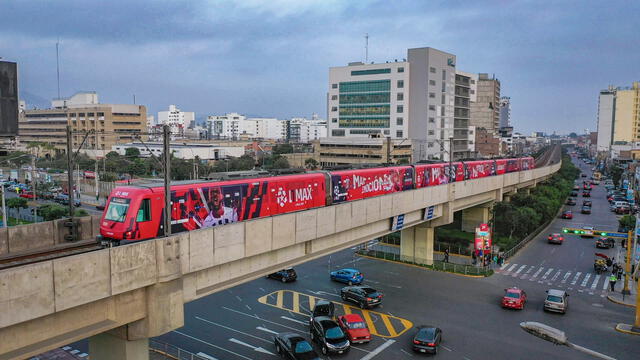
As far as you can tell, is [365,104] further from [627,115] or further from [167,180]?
[627,115]

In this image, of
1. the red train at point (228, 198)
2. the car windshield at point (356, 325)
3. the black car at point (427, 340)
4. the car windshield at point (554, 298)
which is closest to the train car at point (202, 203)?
the red train at point (228, 198)

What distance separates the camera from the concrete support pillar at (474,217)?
60469 mm

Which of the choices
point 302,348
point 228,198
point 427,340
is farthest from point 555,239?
point 228,198

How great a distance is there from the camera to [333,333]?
83.6 ft

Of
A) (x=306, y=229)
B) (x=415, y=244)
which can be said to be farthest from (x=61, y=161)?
(x=306, y=229)

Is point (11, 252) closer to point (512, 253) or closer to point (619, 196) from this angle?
point (512, 253)

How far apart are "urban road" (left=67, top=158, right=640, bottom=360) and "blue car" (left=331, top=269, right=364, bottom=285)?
0.63 meters

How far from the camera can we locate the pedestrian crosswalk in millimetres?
37844

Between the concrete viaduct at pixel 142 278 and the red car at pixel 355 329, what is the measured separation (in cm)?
417

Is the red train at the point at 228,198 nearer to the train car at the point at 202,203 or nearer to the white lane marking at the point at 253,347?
the train car at the point at 202,203

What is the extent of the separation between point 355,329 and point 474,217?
3935 cm

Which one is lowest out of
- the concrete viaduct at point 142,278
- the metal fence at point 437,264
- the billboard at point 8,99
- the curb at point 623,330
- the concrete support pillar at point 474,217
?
A: the curb at point 623,330

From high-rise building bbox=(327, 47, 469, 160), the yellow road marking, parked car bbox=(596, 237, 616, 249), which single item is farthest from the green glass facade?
the yellow road marking

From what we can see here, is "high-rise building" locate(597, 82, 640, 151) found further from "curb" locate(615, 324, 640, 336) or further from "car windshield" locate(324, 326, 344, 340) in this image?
"car windshield" locate(324, 326, 344, 340)
